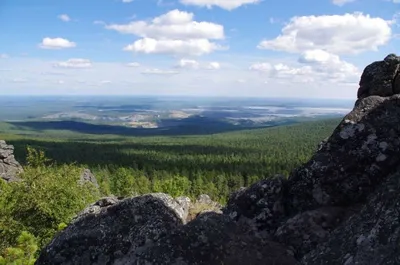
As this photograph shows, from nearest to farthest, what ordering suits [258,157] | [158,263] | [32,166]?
1. [158,263]
2. [32,166]
3. [258,157]

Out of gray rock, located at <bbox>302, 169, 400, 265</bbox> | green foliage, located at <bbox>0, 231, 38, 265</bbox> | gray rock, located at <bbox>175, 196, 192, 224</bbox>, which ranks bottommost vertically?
green foliage, located at <bbox>0, 231, 38, 265</bbox>

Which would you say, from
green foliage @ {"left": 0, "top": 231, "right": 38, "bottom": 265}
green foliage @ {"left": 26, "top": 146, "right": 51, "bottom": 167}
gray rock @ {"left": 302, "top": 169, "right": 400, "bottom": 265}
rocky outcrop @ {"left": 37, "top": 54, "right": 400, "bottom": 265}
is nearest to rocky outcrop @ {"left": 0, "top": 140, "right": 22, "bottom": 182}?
green foliage @ {"left": 26, "top": 146, "right": 51, "bottom": 167}

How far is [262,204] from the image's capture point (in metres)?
16.2

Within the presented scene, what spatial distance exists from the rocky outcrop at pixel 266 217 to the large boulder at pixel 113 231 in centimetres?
4

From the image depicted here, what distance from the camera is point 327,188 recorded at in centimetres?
1499

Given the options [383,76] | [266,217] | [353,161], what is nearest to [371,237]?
[353,161]

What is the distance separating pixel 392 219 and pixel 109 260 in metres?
9.60

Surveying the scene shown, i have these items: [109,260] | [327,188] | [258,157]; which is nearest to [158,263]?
[109,260]

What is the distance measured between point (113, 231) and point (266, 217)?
627 centimetres

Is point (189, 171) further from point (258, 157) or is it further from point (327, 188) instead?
point (327, 188)

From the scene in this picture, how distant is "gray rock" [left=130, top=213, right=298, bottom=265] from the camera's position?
13.1 metres

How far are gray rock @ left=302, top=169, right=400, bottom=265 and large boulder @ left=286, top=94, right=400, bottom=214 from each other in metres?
3.13

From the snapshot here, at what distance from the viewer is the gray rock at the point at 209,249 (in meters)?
13.1

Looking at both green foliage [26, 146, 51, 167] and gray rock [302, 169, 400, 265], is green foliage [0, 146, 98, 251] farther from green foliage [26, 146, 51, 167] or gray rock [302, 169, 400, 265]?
gray rock [302, 169, 400, 265]
